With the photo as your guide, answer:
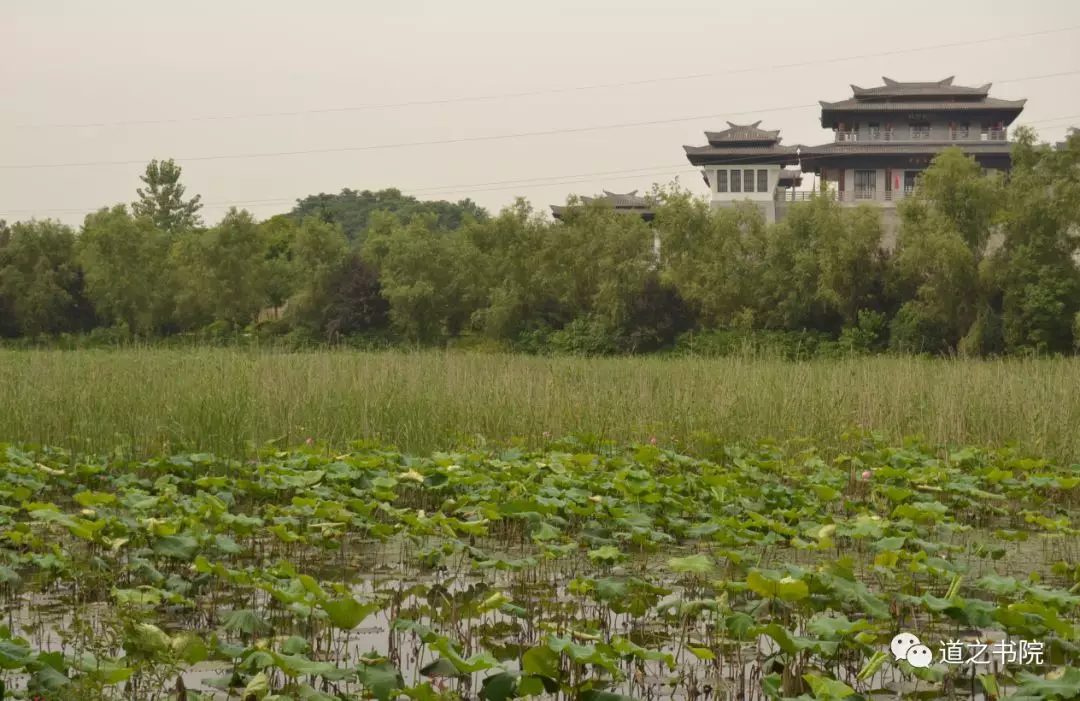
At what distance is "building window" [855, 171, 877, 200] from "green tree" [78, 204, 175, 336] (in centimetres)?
2170

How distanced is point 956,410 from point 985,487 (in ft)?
7.06

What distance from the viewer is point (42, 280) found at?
26797 millimetres

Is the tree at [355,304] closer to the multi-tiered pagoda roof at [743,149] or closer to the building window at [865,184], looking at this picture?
the multi-tiered pagoda roof at [743,149]

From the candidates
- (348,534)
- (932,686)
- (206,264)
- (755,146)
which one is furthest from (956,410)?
(755,146)

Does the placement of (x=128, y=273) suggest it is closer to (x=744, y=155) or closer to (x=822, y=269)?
(x=822, y=269)

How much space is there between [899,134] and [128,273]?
983 inches

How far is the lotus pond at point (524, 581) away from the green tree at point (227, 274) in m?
20.9

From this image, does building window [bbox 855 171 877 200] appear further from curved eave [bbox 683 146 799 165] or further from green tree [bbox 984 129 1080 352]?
green tree [bbox 984 129 1080 352]

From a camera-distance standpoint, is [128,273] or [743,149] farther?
[743,149]

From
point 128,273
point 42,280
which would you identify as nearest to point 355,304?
point 128,273

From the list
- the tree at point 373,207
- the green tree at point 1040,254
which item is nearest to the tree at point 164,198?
the tree at point 373,207

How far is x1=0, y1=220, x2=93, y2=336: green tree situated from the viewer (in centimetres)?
2677

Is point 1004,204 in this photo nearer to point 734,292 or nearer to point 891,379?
point 734,292

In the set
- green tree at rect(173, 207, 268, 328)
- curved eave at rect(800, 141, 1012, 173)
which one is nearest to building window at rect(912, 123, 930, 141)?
curved eave at rect(800, 141, 1012, 173)
